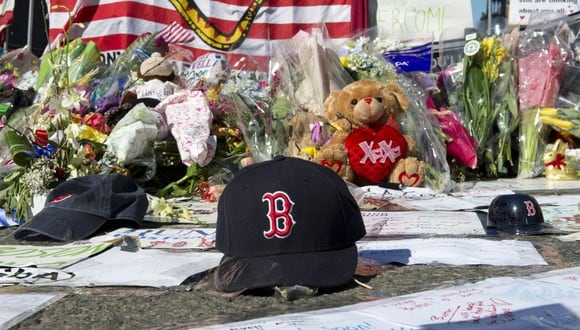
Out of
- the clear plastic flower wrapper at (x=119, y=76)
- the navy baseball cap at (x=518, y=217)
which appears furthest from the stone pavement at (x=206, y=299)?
the clear plastic flower wrapper at (x=119, y=76)

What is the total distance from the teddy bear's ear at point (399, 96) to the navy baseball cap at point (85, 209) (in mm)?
2062

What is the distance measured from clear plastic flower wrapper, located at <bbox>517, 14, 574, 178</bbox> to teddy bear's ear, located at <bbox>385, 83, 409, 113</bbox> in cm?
133

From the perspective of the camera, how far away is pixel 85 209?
403 cm

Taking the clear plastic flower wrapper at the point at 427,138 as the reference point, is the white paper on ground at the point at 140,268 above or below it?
below

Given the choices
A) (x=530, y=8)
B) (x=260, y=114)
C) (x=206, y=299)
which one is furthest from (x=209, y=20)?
(x=206, y=299)

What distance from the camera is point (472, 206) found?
15.1 ft

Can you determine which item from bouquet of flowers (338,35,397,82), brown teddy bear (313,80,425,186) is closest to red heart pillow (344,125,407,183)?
brown teddy bear (313,80,425,186)

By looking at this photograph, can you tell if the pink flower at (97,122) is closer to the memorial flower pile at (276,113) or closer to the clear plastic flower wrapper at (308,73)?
the memorial flower pile at (276,113)

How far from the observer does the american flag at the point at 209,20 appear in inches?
350

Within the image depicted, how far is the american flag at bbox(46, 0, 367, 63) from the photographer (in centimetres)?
890

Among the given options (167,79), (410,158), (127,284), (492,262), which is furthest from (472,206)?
(167,79)

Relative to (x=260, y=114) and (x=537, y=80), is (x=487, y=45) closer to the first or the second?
(x=537, y=80)

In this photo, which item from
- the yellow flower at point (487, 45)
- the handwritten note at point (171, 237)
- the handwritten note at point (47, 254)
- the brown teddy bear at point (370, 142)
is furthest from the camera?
the yellow flower at point (487, 45)

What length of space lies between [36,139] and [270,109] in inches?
69.3
